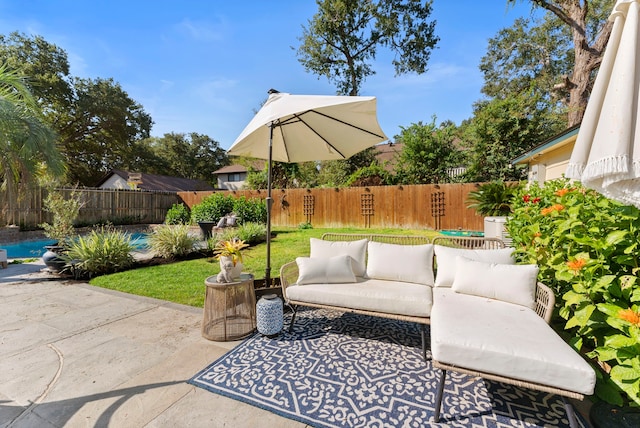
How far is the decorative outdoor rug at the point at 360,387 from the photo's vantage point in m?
1.64

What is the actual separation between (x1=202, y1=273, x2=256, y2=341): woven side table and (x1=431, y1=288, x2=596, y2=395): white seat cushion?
171 centimetres

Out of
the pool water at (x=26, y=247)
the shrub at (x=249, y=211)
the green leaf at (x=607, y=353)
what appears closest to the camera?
the green leaf at (x=607, y=353)

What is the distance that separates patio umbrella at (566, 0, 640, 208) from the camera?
108 centimetres

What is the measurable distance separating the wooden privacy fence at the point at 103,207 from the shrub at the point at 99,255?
5.18m

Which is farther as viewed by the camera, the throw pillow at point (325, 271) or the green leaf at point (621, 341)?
the throw pillow at point (325, 271)

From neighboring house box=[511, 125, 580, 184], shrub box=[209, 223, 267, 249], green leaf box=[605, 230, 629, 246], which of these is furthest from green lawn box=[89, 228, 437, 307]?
neighboring house box=[511, 125, 580, 184]

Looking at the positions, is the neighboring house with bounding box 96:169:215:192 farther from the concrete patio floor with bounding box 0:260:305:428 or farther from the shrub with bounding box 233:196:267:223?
the concrete patio floor with bounding box 0:260:305:428

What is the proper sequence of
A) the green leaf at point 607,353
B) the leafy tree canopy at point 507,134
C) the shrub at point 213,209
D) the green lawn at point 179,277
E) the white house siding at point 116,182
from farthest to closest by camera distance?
the white house siding at point 116,182, the leafy tree canopy at point 507,134, the shrub at point 213,209, the green lawn at point 179,277, the green leaf at point 607,353

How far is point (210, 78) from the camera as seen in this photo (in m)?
8.00

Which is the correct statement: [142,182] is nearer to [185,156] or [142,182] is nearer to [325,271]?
[185,156]

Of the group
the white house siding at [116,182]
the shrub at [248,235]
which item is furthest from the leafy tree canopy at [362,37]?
the white house siding at [116,182]

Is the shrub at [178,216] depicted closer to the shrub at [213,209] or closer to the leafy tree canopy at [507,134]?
the shrub at [213,209]

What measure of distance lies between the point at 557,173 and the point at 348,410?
316 inches

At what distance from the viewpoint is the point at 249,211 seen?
394 inches
